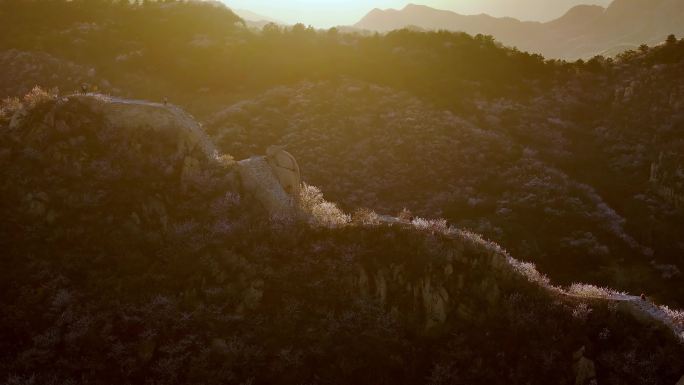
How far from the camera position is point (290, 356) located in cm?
877

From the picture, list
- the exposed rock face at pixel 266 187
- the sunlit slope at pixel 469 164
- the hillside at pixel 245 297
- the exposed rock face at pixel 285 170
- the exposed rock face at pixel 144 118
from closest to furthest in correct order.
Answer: the hillside at pixel 245 297 < the exposed rock face at pixel 266 187 < the exposed rock face at pixel 144 118 < the exposed rock face at pixel 285 170 < the sunlit slope at pixel 469 164

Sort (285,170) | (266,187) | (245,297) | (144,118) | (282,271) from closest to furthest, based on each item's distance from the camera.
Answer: (245,297) → (282,271) → (266,187) → (144,118) → (285,170)

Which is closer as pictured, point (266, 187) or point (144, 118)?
point (266, 187)

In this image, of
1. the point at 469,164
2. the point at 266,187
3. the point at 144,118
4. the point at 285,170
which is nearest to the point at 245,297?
the point at 266,187

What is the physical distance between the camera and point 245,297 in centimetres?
972

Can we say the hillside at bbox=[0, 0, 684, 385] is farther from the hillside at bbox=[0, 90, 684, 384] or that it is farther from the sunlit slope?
the sunlit slope

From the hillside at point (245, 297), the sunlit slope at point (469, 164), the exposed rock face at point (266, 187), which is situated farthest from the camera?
the sunlit slope at point (469, 164)

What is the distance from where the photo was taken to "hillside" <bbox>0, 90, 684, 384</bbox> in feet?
28.1

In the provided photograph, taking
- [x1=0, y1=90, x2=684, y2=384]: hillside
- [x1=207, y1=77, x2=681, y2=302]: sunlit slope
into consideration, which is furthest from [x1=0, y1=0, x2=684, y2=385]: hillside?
[x1=207, y1=77, x2=681, y2=302]: sunlit slope

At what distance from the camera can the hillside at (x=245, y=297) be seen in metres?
8.57

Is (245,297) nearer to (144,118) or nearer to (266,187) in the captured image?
(266,187)

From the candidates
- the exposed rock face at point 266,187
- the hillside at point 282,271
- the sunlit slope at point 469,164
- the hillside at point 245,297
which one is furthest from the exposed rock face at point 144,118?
the sunlit slope at point 469,164

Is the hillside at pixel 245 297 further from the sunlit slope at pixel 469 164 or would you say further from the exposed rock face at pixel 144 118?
the sunlit slope at pixel 469 164

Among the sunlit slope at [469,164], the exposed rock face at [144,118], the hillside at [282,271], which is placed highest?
the exposed rock face at [144,118]
